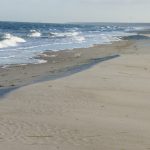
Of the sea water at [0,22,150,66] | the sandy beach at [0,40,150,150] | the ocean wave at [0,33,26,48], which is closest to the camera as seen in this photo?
the sandy beach at [0,40,150,150]

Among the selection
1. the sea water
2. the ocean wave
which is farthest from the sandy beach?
the ocean wave

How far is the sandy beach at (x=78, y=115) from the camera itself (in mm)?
6742

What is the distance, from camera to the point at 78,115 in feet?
27.6

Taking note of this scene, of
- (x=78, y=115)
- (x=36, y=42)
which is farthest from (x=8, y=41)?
(x=78, y=115)

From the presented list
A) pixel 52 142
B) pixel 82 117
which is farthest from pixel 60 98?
pixel 52 142

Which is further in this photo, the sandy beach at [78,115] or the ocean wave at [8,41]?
the ocean wave at [8,41]

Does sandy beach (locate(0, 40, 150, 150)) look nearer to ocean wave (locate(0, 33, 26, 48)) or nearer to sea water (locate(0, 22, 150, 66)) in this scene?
sea water (locate(0, 22, 150, 66))

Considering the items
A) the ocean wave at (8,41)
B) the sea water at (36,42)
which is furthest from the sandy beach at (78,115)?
the ocean wave at (8,41)

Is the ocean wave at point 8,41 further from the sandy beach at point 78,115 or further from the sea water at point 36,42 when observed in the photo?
the sandy beach at point 78,115

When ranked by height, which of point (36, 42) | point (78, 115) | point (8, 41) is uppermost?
point (78, 115)

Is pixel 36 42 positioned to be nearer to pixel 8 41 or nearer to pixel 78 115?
pixel 8 41

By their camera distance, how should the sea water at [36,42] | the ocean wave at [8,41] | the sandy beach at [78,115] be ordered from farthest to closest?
the ocean wave at [8,41]
the sea water at [36,42]
the sandy beach at [78,115]

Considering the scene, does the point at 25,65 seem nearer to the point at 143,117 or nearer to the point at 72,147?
the point at 143,117

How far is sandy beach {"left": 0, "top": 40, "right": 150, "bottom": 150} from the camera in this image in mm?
6742
